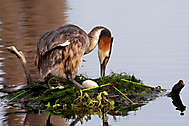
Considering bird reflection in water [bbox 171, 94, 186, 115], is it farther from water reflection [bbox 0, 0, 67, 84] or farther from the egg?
water reflection [bbox 0, 0, 67, 84]

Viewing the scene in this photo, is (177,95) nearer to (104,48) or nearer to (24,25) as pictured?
(104,48)

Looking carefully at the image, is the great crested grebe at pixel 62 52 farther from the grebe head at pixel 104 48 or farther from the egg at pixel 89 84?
the grebe head at pixel 104 48

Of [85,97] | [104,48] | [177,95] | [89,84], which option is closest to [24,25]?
[104,48]

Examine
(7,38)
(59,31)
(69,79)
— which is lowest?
(69,79)

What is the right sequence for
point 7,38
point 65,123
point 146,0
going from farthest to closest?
point 146,0, point 7,38, point 65,123

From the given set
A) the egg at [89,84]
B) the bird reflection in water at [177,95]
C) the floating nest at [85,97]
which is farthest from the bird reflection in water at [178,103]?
A: the egg at [89,84]

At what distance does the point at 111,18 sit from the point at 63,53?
31.0 feet

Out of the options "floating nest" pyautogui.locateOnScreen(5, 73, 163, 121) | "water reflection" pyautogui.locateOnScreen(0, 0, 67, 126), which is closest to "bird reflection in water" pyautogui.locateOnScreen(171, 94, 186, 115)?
"floating nest" pyautogui.locateOnScreen(5, 73, 163, 121)

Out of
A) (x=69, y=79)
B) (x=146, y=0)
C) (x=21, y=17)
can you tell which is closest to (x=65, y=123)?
(x=69, y=79)

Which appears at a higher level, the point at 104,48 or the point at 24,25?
the point at 24,25

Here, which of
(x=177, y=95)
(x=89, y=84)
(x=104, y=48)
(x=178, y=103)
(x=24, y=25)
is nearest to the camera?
(x=178, y=103)

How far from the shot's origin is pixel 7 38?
15.5 metres

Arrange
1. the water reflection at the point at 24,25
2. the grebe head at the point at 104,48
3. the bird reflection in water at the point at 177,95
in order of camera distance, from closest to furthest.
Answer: the bird reflection in water at the point at 177,95 → the grebe head at the point at 104,48 → the water reflection at the point at 24,25

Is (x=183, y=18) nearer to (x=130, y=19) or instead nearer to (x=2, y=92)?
(x=130, y=19)
